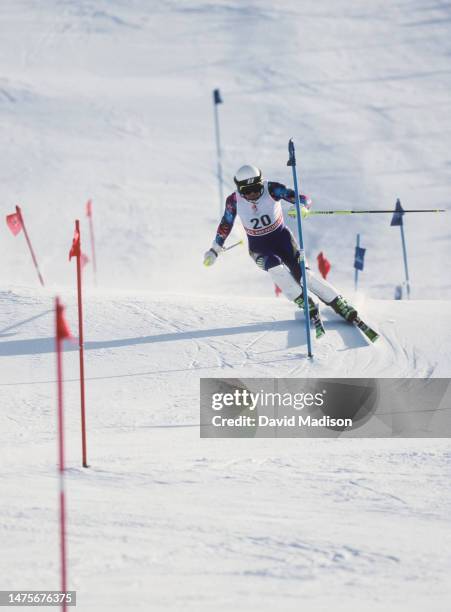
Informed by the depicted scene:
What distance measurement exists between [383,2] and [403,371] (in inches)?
992

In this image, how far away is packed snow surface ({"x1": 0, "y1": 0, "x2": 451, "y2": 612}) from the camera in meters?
4.65

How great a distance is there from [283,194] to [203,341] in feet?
4.87

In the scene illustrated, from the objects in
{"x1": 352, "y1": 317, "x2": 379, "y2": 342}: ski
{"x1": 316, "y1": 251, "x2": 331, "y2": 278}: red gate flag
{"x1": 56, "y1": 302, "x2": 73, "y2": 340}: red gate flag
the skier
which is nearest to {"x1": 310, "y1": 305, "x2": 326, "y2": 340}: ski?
the skier

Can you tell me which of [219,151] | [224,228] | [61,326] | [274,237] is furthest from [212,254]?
[219,151]

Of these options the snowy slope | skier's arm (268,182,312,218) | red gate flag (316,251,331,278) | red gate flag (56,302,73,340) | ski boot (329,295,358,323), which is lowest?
the snowy slope

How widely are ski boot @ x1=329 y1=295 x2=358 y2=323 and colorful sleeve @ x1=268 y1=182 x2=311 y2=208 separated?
99cm

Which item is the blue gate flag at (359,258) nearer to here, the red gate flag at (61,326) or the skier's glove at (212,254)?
the skier's glove at (212,254)

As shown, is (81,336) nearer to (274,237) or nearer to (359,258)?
(274,237)

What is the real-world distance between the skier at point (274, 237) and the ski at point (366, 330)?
4 cm

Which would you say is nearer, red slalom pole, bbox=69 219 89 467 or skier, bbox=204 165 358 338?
red slalom pole, bbox=69 219 89 467

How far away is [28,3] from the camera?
103 ft

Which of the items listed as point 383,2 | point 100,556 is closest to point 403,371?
point 100,556

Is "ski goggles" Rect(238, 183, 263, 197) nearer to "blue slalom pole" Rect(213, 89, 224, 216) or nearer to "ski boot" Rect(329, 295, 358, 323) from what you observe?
"ski boot" Rect(329, 295, 358, 323)

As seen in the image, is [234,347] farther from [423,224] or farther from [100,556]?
[423,224]
